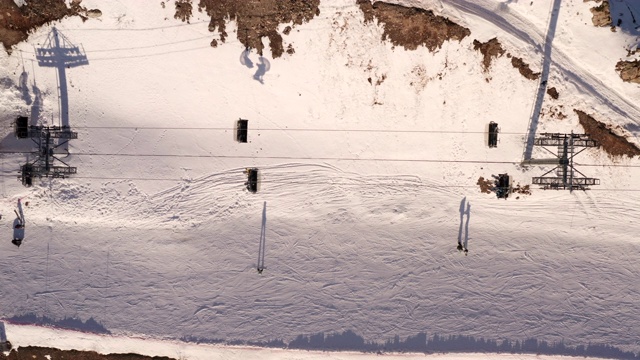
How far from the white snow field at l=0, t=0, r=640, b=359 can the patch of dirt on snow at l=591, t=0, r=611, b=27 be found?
1.01m

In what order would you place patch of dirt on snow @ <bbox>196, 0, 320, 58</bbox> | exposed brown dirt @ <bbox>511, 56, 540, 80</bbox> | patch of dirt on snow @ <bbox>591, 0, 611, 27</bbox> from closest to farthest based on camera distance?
patch of dirt on snow @ <bbox>591, 0, 611, 27</bbox>, exposed brown dirt @ <bbox>511, 56, 540, 80</bbox>, patch of dirt on snow @ <bbox>196, 0, 320, 58</bbox>

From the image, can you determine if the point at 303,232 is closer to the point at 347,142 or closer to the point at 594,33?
the point at 347,142

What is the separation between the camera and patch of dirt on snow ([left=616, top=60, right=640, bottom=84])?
31.1 ft

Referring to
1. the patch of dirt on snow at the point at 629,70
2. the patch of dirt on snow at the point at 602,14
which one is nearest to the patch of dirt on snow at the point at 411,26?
the patch of dirt on snow at the point at 602,14

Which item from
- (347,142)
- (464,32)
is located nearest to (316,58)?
(347,142)

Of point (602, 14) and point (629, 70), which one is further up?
point (602, 14)

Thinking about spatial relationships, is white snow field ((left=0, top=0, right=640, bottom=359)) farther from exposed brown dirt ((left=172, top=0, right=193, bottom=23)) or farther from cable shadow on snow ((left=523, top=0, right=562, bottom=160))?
exposed brown dirt ((left=172, top=0, right=193, bottom=23))

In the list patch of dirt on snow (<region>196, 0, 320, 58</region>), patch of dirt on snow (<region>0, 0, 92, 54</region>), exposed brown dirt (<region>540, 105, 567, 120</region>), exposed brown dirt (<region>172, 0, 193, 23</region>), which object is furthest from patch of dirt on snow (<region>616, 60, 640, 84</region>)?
patch of dirt on snow (<region>0, 0, 92, 54</region>)

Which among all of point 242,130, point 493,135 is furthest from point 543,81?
point 242,130

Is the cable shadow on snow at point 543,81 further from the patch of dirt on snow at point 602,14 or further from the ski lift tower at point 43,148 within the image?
the ski lift tower at point 43,148

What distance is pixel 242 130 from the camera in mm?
10180

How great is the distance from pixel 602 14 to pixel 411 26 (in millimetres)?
4845

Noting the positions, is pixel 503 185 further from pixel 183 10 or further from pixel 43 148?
pixel 43 148

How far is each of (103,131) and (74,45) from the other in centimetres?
245
